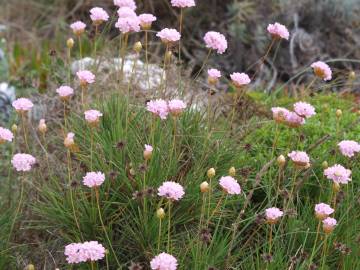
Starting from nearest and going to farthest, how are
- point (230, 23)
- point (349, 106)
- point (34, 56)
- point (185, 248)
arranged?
point (185, 248) < point (349, 106) < point (34, 56) < point (230, 23)

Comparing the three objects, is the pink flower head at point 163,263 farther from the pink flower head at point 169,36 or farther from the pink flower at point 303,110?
the pink flower head at point 169,36

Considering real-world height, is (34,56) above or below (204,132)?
below

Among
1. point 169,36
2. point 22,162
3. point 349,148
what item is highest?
point 169,36

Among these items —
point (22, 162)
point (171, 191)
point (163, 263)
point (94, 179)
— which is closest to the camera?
point (163, 263)

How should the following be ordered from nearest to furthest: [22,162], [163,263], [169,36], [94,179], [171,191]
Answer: [163,263] → [171,191] → [94,179] → [22,162] → [169,36]

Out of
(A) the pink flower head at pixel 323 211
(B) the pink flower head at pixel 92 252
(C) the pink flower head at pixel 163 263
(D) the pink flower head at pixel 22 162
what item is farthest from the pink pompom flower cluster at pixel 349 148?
(D) the pink flower head at pixel 22 162

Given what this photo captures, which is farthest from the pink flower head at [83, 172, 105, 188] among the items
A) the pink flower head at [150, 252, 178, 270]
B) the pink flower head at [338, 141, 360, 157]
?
the pink flower head at [338, 141, 360, 157]

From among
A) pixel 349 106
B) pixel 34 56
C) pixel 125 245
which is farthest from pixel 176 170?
pixel 34 56

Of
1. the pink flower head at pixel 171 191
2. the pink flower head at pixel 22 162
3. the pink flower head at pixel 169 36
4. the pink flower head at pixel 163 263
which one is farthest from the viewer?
the pink flower head at pixel 169 36

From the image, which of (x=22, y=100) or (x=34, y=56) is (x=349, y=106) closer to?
(x=22, y=100)

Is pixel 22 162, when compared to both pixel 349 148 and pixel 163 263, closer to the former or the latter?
pixel 163 263

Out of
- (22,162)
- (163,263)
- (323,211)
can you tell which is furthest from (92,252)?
(323,211)
